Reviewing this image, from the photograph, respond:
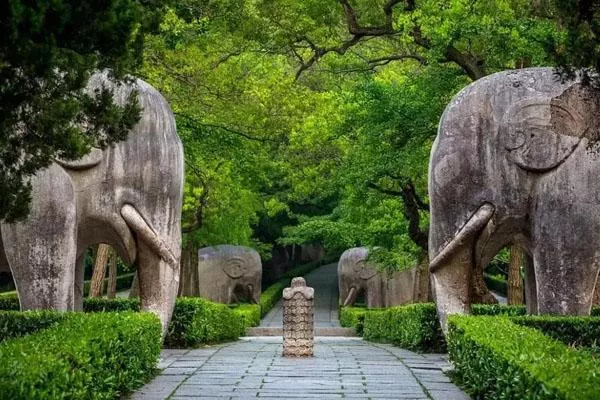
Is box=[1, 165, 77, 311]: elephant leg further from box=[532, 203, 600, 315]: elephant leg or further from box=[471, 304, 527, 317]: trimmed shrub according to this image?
box=[471, 304, 527, 317]: trimmed shrub

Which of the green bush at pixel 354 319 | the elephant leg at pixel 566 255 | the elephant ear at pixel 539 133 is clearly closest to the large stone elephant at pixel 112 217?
the elephant ear at pixel 539 133

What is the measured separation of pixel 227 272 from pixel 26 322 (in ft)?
75.5

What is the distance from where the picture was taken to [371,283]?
32.5 m

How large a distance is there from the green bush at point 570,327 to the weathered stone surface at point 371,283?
62.3 feet

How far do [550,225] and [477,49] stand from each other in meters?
6.31

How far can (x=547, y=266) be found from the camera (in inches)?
440

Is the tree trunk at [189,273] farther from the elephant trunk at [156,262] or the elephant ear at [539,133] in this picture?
the elephant ear at [539,133]

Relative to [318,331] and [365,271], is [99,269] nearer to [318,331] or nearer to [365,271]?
[318,331]

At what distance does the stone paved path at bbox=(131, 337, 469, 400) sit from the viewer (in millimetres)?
9242

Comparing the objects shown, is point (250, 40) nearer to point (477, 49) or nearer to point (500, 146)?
point (477, 49)

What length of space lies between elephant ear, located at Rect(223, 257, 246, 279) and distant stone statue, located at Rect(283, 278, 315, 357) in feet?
60.1

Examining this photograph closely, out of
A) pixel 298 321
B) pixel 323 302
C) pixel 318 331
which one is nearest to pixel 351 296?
pixel 318 331

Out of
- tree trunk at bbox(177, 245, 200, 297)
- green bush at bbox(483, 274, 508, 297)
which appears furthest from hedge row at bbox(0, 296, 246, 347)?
green bush at bbox(483, 274, 508, 297)

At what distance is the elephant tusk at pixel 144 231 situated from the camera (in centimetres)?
1130
